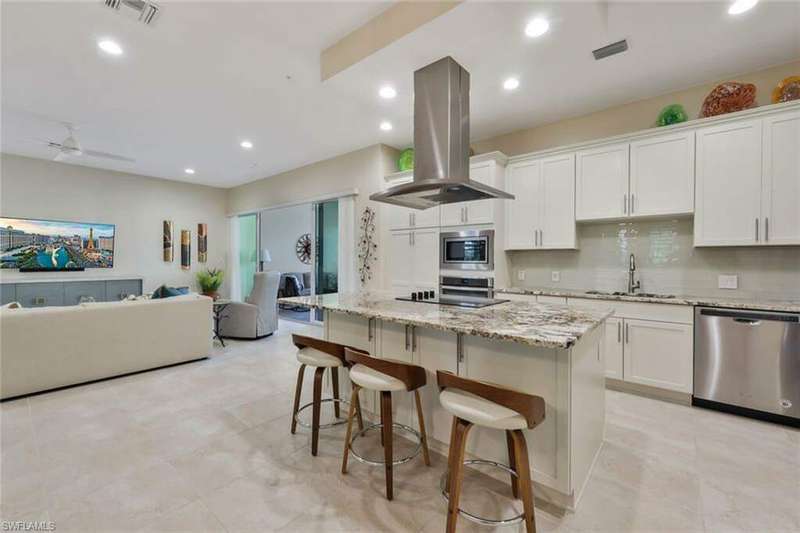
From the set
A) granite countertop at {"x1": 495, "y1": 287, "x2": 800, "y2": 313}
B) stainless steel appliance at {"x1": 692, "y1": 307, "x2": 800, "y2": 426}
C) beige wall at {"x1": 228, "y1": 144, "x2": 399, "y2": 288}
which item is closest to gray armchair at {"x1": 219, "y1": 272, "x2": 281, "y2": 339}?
beige wall at {"x1": 228, "y1": 144, "x2": 399, "y2": 288}

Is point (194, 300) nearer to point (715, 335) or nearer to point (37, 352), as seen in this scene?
point (37, 352)

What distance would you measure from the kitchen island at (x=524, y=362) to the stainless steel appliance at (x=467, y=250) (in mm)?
1473

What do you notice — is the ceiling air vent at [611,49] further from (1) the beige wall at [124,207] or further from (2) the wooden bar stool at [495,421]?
(1) the beige wall at [124,207]

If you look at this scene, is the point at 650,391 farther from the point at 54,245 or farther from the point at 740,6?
the point at 54,245

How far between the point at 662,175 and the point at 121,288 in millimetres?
8084

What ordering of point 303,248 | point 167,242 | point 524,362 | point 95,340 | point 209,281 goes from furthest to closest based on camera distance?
A: point 303,248 → point 209,281 → point 167,242 → point 95,340 → point 524,362

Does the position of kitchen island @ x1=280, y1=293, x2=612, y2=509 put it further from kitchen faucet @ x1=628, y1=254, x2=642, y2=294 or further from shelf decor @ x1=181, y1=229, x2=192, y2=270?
shelf decor @ x1=181, y1=229, x2=192, y2=270

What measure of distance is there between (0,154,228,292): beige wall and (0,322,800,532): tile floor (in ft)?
13.5

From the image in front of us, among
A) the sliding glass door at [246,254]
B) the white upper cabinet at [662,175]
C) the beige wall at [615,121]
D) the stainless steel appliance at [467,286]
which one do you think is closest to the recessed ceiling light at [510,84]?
the beige wall at [615,121]

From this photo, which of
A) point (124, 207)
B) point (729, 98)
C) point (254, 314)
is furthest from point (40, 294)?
point (729, 98)

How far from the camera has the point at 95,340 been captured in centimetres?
342

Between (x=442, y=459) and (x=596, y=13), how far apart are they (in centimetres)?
295

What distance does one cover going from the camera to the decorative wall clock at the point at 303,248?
8.11 m

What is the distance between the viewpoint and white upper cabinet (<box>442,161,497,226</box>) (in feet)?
12.8
